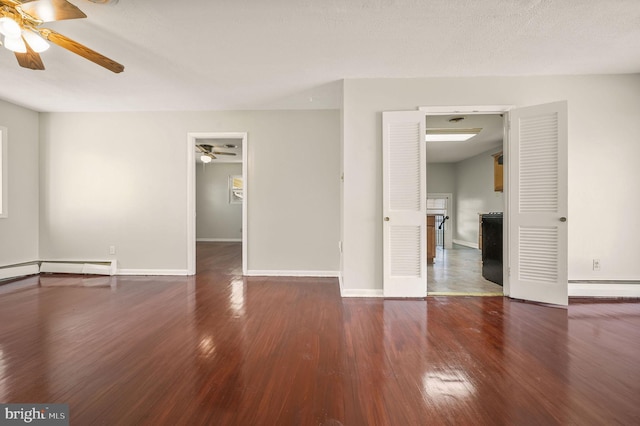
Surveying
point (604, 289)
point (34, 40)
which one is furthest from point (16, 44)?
point (604, 289)

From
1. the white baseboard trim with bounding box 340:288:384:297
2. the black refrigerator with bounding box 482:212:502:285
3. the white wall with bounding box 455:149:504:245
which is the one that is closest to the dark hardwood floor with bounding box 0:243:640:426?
the white baseboard trim with bounding box 340:288:384:297

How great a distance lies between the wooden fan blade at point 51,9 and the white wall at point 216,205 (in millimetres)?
7055

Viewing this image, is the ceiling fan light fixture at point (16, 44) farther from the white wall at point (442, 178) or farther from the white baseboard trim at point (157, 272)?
the white wall at point (442, 178)

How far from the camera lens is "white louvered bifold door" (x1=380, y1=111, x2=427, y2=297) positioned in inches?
127

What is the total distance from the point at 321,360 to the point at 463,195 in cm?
787

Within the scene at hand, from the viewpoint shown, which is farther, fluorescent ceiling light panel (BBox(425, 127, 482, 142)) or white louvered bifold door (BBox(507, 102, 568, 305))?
fluorescent ceiling light panel (BBox(425, 127, 482, 142))

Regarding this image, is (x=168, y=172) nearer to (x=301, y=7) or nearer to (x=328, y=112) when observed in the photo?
(x=328, y=112)

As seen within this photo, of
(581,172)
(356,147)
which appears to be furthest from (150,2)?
(581,172)

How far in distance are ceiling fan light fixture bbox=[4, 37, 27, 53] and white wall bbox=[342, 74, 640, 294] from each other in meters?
2.76

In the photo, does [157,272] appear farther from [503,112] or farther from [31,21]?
[503,112]

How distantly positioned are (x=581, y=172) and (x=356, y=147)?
8.67ft

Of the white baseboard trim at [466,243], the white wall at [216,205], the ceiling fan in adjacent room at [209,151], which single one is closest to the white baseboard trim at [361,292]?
the ceiling fan in adjacent room at [209,151]

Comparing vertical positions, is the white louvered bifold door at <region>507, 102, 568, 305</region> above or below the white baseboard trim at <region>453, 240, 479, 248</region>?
above

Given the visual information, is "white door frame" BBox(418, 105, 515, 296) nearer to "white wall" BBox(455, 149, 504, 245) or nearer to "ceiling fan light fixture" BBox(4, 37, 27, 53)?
"ceiling fan light fixture" BBox(4, 37, 27, 53)
